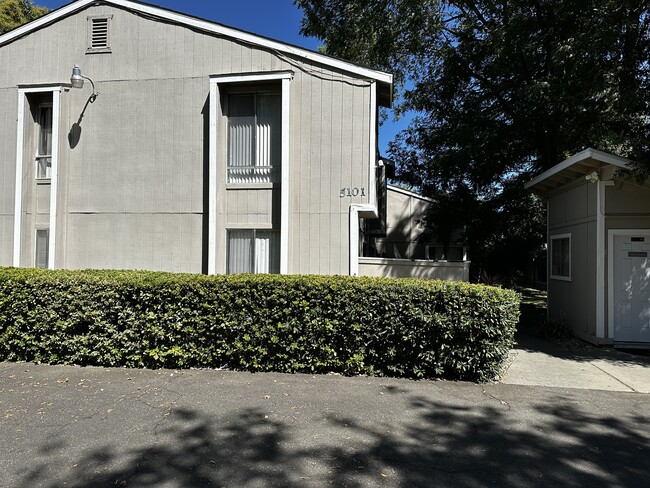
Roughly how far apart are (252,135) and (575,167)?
6.83 meters

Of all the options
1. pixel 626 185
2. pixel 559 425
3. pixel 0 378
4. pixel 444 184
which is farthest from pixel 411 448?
pixel 444 184

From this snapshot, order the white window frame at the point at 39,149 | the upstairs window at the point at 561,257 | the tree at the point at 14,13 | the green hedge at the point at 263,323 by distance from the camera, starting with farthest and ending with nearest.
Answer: the tree at the point at 14,13 → the upstairs window at the point at 561,257 → the white window frame at the point at 39,149 → the green hedge at the point at 263,323

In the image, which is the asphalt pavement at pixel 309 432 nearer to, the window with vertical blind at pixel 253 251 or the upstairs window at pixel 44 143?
the window with vertical blind at pixel 253 251

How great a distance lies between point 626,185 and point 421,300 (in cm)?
558

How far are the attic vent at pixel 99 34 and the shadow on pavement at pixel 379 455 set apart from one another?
8.54 meters

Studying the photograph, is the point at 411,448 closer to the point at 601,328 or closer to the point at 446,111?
the point at 601,328

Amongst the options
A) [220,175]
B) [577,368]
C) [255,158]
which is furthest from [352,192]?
[577,368]

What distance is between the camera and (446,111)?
1417 cm

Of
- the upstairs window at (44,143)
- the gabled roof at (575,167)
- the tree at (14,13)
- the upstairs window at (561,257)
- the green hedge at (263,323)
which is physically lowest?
the green hedge at (263,323)

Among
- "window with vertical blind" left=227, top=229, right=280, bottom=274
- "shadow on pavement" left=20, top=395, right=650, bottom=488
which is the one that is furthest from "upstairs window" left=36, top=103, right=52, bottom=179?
"shadow on pavement" left=20, top=395, right=650, bottom=488

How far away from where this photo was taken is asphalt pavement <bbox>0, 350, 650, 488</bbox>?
3.42 m

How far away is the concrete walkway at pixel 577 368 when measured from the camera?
5.96 m

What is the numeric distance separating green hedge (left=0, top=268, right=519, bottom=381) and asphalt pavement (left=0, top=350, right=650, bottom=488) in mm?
324

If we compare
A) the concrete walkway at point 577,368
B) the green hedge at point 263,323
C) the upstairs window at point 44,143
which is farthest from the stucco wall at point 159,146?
the concrete walkway at point 577,368
